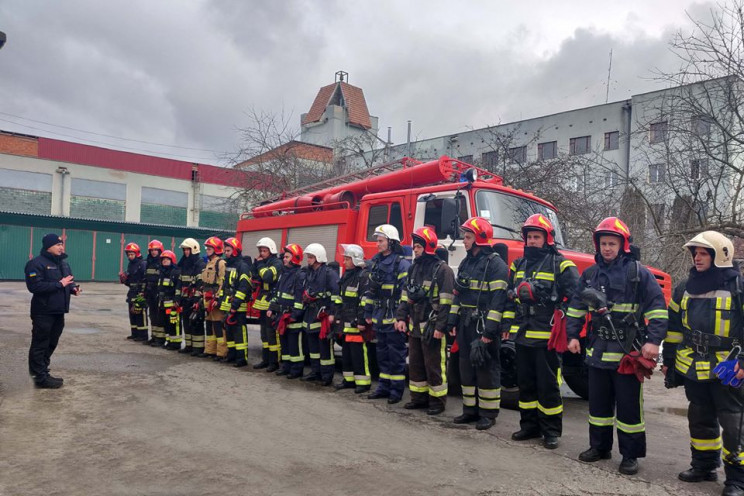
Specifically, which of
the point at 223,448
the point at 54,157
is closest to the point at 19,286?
the point at 54,157

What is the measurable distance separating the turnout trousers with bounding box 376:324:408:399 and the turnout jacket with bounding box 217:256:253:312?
2803 mm

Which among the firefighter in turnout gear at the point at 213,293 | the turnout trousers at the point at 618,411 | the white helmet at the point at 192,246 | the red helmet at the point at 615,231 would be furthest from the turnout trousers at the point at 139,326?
the red helmet at the point at 615,231

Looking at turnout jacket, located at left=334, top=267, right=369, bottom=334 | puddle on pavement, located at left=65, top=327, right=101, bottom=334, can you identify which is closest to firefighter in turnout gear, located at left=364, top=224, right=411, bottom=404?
turnout jacket, located at left=334, top=267, right=369, bottom=334

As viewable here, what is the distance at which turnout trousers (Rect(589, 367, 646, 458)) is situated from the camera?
14.9 feet

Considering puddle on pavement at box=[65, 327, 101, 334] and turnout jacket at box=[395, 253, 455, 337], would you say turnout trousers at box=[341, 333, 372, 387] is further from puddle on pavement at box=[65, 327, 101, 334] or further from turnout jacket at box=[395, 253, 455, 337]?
puddle on pavement at box=[65, 327, 101, 334]

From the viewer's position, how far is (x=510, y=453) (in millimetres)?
4973

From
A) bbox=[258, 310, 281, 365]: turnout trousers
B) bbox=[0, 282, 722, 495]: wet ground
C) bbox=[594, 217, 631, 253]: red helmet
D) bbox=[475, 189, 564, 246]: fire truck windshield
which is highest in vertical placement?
bbox=[475, 189, 564, 246]: fire truck windshield

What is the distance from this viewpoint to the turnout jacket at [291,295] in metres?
8.08

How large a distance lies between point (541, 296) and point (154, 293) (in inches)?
316

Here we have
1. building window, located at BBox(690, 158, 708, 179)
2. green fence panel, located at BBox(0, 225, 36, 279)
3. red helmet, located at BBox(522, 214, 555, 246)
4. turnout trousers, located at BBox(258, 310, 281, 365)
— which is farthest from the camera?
green fence panel, located at BBox(0, 225, 36, 279)

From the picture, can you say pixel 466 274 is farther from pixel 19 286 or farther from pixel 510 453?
pixel 19 286

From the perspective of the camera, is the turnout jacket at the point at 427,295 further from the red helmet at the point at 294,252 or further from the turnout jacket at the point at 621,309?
the red helmet at the point at 294,252

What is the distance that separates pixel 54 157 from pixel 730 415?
35540mm

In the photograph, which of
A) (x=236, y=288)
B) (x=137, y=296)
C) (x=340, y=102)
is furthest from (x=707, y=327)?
(x=340, y=102)
